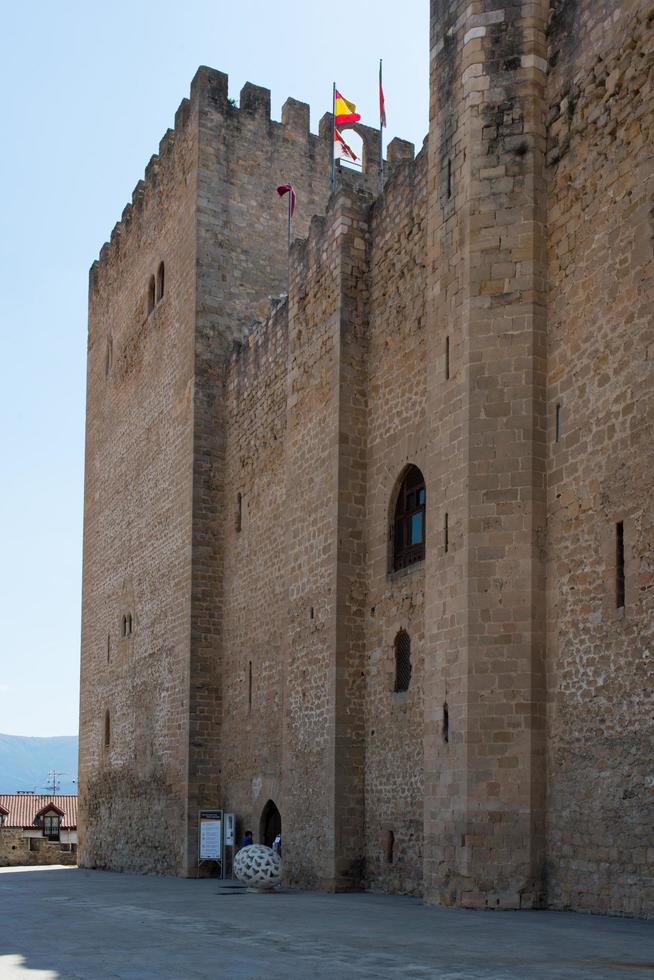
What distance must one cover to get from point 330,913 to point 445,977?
4.80 meters

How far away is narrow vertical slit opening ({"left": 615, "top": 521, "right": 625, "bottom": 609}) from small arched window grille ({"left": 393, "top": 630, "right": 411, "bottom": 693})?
4.07m

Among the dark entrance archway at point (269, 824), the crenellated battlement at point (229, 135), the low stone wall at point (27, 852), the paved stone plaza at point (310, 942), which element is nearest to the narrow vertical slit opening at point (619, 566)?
the paved stone plaza at point (310, 942)

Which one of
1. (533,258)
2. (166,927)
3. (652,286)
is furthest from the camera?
(533,258)

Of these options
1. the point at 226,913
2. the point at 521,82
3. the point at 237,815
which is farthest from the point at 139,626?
the point at 521,82

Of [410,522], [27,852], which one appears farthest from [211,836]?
[27,852]

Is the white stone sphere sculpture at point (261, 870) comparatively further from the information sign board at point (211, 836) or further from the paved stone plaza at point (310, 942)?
the information sign board at point (211, 836)

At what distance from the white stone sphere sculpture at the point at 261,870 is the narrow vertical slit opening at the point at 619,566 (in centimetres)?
687

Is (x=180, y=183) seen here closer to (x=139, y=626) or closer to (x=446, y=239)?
(x=139, y=626)

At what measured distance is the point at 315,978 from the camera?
700cm

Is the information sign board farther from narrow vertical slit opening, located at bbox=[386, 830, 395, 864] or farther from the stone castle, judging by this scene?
narrow vertical slit opening, located at bbox=[386, 830, 395, 864]

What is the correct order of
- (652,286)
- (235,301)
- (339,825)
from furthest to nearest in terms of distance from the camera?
(235,301), (339,825), (652,286)

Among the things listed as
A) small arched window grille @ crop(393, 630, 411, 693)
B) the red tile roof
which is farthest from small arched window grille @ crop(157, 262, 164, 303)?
the red tile roof

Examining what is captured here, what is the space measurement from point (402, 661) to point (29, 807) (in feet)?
159

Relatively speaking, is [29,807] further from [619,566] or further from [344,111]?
[619,566]
